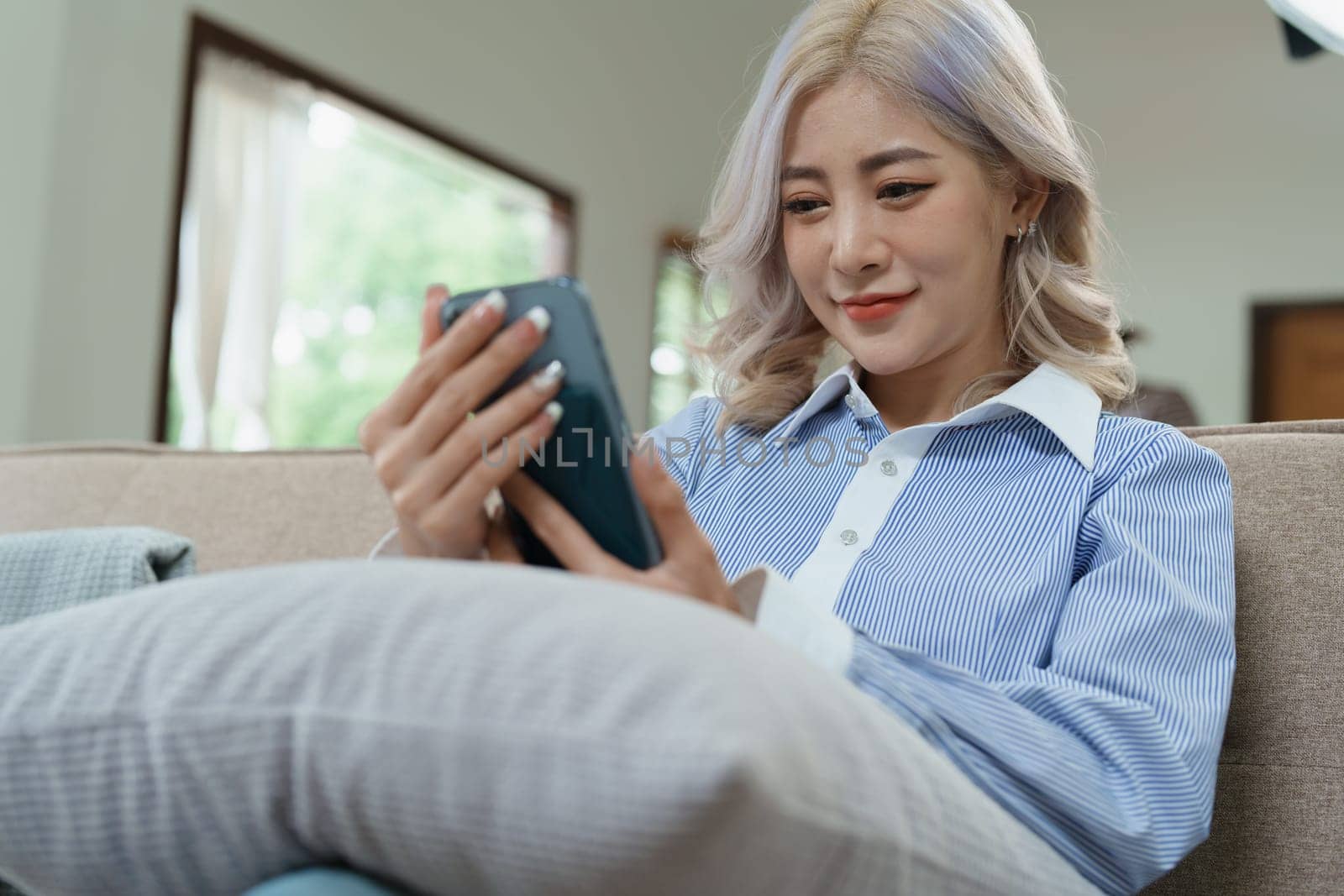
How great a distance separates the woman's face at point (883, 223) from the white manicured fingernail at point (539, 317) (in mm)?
434

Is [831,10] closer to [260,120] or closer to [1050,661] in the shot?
[1050,661]

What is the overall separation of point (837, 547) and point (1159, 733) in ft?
1.12

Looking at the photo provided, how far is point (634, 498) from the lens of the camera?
0.79m

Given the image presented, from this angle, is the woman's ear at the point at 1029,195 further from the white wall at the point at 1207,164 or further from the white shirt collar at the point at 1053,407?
the white wall at the point at 1207,164

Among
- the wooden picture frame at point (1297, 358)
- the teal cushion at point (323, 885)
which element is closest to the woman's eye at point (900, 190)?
the teal cushion at point (323, 885)

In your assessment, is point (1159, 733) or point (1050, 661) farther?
point (1050, 661)

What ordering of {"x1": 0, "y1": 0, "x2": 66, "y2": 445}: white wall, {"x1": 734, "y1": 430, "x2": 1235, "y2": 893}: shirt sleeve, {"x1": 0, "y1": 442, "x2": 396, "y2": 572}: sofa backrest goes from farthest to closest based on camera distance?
{"x1": 0, "y1": 0, "x2": 66, "y2": 445}: white wall, {"x1": 0, "y1": 442, "x2": 396, "y2": 572}: sofa backrest, {"x1": 734, "y1": 430, "x2": 1235, "y2": 893}: shirt sleeve

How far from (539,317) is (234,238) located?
12.4 ft

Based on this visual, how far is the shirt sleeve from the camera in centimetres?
74

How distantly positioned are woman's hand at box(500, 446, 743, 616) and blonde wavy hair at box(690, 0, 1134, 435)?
19.4 inches

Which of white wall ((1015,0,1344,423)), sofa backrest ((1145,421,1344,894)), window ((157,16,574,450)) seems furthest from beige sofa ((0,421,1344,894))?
white wall ((1015,0,1344,423))

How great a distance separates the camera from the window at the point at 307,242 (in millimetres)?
4102

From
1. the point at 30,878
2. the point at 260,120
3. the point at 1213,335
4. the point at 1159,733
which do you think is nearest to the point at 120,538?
the point at 30,878

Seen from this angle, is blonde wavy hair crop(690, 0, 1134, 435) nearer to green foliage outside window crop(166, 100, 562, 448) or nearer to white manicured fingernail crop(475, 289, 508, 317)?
white manicured fingernail crop(475, 289, 508, 317)
